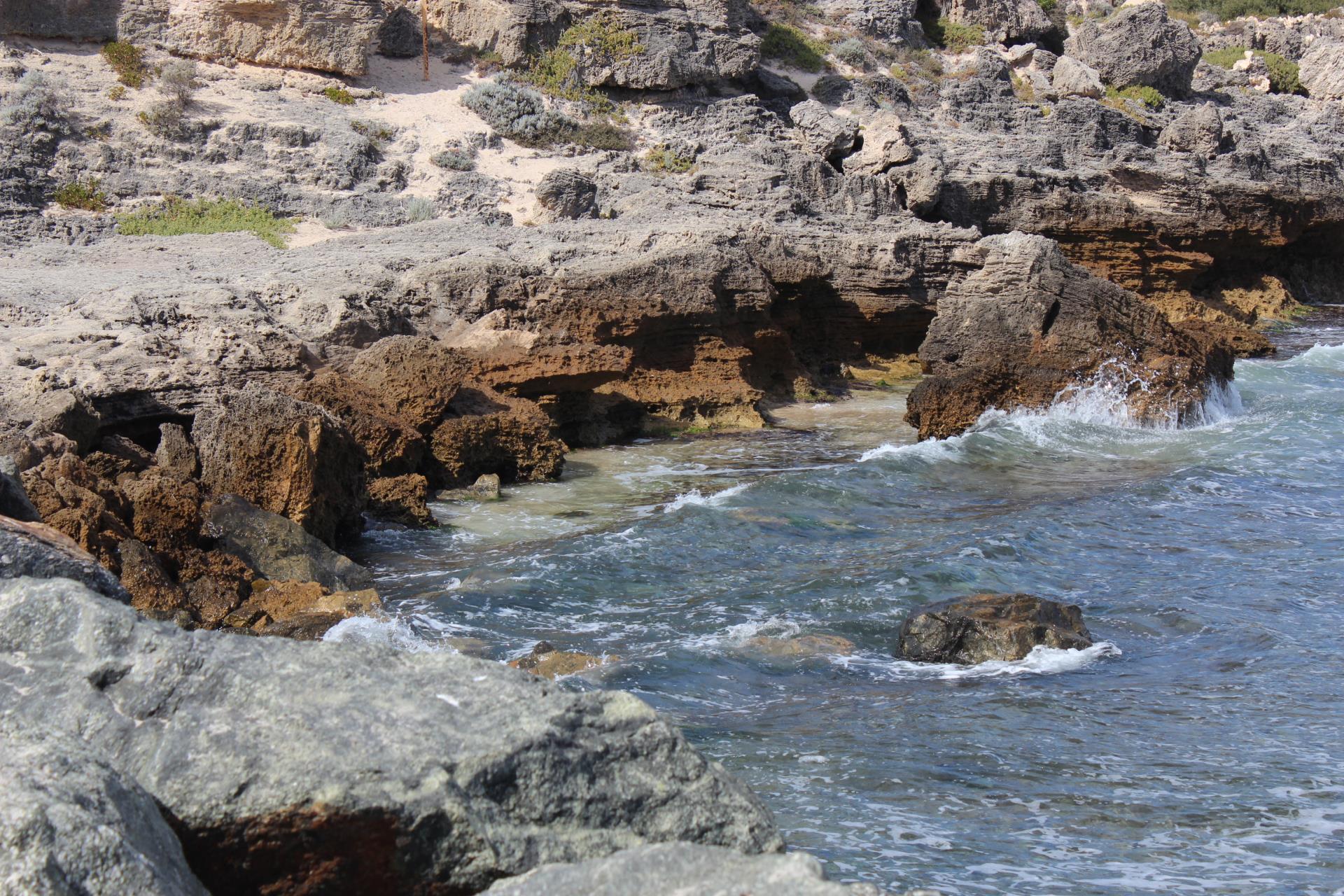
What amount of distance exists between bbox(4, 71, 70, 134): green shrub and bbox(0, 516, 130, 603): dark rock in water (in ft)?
54.8

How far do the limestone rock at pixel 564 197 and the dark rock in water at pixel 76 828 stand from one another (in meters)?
16.0

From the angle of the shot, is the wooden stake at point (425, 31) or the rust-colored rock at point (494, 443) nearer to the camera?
the rust-colored rock at point (494, 443)

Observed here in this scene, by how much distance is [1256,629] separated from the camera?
741 centimetres

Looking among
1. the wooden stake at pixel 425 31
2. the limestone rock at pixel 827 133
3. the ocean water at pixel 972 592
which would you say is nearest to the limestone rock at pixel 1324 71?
the limestone rock at pixel 827 133

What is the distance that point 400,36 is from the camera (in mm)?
22844

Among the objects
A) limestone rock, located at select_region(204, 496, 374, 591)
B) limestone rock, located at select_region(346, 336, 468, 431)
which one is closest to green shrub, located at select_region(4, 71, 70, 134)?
limestone rock, located at select_region(346, 336, 468, 431)

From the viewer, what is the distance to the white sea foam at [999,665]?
658cm

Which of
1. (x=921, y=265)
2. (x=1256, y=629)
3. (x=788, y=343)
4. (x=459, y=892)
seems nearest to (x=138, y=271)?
(x=788, y=343)

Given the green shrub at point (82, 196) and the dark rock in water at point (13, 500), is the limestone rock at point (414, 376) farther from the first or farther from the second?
the green shrub at point (82, 196)

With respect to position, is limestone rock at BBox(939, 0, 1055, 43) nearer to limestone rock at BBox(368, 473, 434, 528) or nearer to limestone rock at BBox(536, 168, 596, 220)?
limestone rock at BBox(536, 168, 596, 220)

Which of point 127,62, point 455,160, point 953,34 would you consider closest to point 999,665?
point 455,160

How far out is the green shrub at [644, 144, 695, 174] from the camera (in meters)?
21.1

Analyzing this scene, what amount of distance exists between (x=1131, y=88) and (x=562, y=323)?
67.9 ft

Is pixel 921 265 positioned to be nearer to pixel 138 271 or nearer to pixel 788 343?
pixel 788 343
